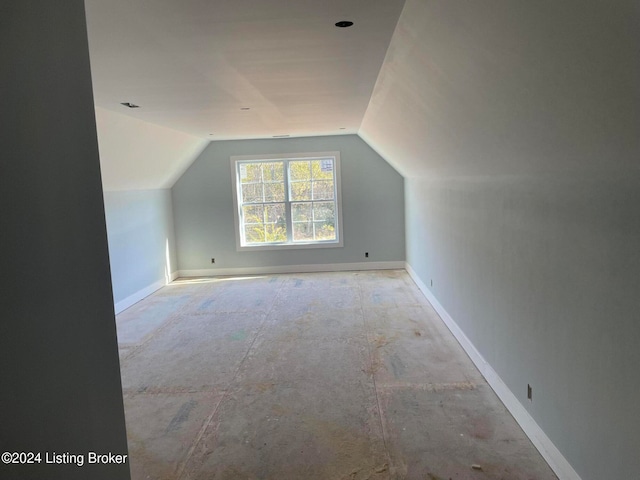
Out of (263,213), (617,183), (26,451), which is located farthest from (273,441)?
(263,213)

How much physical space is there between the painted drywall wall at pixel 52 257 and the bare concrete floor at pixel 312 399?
127cm

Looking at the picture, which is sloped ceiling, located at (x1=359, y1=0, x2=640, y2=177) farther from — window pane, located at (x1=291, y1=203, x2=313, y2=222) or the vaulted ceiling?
window pane, located at (x1=291, y1=203, x2=313, y2=222)

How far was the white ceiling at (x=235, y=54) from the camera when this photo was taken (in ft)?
6.30

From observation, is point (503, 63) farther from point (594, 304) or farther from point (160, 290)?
point (160, 290)

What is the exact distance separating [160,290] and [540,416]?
Result: 18.4 ft

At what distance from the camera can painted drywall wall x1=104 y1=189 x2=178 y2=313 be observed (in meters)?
5.44

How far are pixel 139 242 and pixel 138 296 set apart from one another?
0.77 meters

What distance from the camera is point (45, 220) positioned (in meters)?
1.04

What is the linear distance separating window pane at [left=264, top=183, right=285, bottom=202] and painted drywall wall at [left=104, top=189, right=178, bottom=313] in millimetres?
1661

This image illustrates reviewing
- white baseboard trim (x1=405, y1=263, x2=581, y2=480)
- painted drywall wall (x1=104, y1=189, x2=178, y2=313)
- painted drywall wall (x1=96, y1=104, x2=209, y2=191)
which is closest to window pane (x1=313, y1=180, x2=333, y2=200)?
painted drywall wall (x1=96, y1=104, x2=209, y2=191)

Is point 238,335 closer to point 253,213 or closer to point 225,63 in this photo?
point 225,63

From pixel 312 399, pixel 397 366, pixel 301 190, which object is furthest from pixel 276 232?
pixel 312 399

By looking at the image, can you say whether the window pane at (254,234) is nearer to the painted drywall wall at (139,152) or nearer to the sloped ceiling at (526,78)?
the painted drywall wall at (139,152)

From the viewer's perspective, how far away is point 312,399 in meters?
3.02
